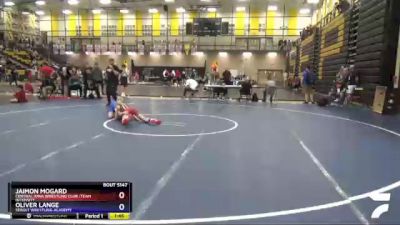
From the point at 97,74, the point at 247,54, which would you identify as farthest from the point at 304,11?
the point at 97,74

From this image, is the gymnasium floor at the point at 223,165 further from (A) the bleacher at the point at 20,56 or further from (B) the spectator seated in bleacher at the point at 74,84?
(A) the bleacher at the point at 20,56

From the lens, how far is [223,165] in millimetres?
5691

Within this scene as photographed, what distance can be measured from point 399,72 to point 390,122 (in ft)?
11.1

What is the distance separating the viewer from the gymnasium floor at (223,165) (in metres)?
3.93

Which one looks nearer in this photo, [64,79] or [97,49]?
[64,79]

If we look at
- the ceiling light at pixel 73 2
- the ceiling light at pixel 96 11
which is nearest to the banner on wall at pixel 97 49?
the ceiling light at pixel 73 2

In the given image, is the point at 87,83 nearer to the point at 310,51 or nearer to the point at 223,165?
the point at 223,165

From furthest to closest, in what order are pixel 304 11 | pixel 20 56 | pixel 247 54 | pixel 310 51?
1. pixel 247 54
2. pixel 304 11
3. pixel 20 56
4. pixel 310 51

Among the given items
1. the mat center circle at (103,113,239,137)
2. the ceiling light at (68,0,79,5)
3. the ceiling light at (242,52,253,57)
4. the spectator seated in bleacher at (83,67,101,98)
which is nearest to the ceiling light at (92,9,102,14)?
the ceiling light at (68,0,79,5)

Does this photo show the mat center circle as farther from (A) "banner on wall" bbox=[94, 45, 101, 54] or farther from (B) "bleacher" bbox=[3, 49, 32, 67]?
(A) "banner on wall" bbox=[94, 45, 101, 54]
